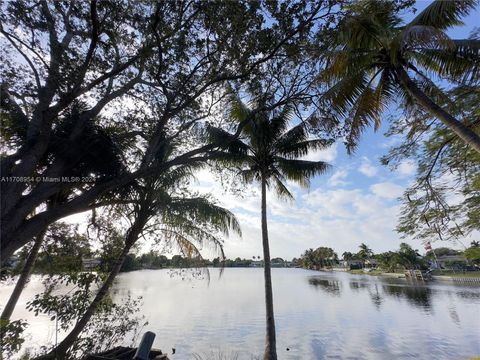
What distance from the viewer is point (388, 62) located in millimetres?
6590

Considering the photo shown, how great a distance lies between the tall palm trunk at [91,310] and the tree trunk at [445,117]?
8.28 metres

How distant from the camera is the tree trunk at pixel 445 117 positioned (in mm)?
5266

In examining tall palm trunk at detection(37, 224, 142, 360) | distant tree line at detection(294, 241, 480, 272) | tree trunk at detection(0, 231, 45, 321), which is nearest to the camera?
tall palm trunk at detection(37, 224, 142, 360)

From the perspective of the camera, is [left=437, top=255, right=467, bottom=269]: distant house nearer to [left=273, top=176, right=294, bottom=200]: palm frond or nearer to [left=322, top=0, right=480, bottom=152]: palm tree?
[left=273, top=176, right=294, bottom=200]: palm frond

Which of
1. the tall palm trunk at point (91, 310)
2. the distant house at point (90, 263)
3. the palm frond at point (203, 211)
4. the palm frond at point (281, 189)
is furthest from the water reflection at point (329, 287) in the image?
the distant house at point (90, 263)

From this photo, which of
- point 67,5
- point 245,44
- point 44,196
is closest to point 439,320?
point 245,44

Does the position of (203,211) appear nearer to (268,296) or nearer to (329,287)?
(268,296)

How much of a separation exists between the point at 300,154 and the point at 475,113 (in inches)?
237

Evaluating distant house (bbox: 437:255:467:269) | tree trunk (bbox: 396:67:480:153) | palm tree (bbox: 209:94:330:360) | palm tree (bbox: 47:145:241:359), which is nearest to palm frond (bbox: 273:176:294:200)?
palm tree (bbox: 209:94:330:360)

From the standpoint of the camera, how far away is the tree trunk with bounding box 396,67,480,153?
5.27 meters

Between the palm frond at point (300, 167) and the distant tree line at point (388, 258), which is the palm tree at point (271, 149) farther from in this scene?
the distant tree line at point (388, 258)

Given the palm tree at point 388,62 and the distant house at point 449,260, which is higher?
the distant house at point 449,260

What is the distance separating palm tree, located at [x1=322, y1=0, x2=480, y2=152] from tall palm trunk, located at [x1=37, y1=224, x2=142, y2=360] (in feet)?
22.5

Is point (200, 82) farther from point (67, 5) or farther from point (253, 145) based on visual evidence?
point (253, 145)
